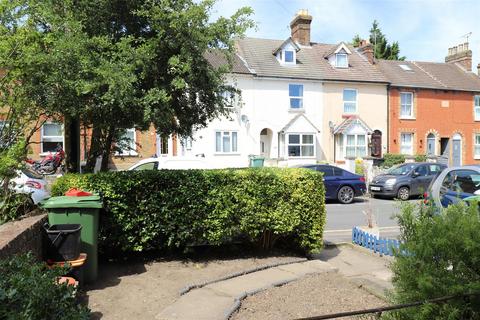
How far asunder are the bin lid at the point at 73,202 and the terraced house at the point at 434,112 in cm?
2775

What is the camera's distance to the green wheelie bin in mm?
5734

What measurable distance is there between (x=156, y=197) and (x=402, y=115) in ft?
91.4

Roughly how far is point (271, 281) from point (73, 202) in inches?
116

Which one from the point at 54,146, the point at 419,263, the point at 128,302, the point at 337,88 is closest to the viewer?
the point at 419,263

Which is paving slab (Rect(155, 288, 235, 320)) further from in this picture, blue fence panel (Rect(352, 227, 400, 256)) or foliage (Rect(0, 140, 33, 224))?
blue fence panel (Rect(352, 227, 400, 256))

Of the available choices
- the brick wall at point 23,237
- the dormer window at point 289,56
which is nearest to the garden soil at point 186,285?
the brick wall at point 23,237

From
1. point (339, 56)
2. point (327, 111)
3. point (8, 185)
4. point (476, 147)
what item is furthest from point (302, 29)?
point (8, 185)

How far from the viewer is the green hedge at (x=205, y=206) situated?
652 centimetres

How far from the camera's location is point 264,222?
723 centimetres

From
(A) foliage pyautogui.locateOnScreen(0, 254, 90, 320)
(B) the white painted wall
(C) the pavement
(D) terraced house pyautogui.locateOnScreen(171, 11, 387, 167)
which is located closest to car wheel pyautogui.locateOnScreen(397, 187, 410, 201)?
(B) the white painted wall

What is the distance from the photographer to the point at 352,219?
43.7ft

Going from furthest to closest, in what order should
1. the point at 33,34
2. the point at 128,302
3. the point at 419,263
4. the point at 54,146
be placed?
1. the point at 54,146
2. the point at 33,34
3. the point at 128,302
4. the point at 419,263

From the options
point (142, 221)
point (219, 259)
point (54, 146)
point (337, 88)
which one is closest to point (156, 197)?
point (142, 221)

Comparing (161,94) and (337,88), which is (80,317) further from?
(337,88)
